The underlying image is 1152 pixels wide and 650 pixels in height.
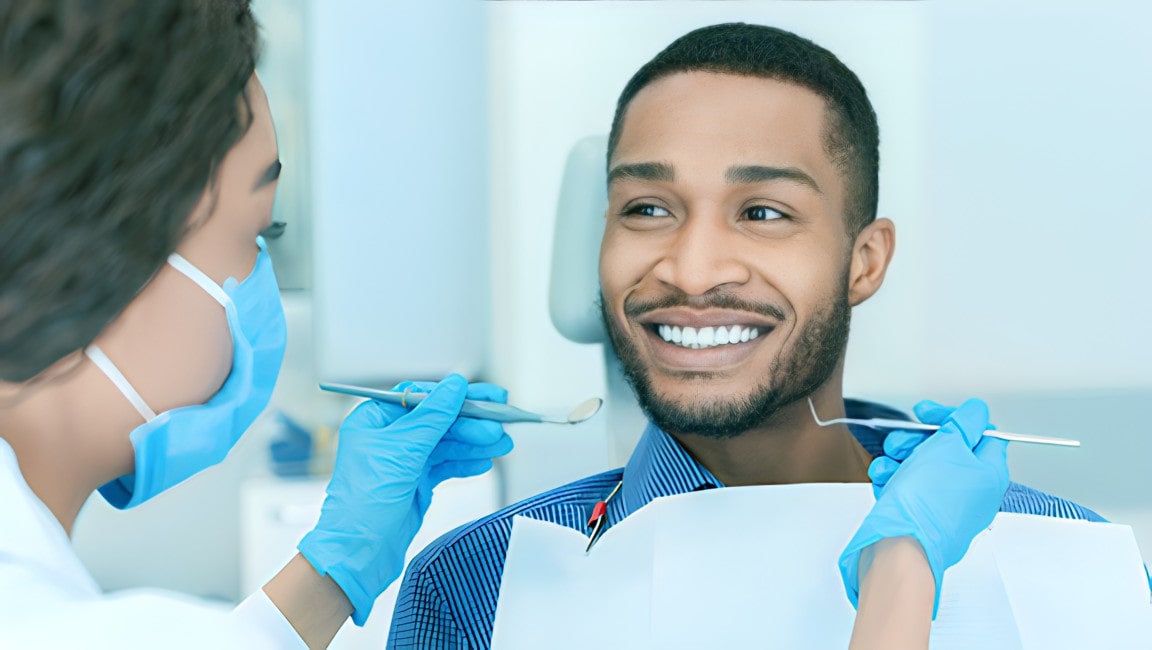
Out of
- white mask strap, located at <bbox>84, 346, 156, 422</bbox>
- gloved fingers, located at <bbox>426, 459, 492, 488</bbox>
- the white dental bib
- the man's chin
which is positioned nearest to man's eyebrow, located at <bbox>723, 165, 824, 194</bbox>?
the man's chin

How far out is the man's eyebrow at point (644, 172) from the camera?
124 centimetres

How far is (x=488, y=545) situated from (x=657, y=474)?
9.2 inches

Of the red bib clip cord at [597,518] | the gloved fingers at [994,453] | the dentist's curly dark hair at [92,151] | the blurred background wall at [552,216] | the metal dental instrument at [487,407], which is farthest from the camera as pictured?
the blurred background wall at [552,216]

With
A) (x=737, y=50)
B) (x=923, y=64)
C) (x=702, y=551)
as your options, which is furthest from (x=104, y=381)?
(x=923, y=64)

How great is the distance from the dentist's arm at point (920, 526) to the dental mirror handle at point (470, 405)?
37 centimetres

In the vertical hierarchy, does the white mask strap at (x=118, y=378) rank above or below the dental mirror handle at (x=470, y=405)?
above

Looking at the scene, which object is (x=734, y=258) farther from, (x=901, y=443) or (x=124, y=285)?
(x=124, y=285)

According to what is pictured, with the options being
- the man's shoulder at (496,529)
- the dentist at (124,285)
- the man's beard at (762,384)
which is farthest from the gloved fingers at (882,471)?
the dentist at (124,285)

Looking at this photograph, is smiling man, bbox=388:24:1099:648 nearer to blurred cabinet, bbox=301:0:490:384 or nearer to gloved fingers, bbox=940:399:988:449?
gloved fingers, bbox=940:399:988:449

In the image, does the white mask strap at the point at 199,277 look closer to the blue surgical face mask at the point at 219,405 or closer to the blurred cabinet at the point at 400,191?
the blue surgical face mask at the point at 219,405

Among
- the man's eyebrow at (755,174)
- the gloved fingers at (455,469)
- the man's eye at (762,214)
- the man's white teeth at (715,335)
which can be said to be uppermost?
the man's eyebrow at (755,174)

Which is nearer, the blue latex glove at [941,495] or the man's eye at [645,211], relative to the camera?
the blue latex glove at [941,495]

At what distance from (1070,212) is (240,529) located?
1.44 meters

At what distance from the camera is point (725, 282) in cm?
120
